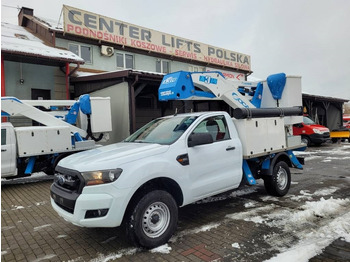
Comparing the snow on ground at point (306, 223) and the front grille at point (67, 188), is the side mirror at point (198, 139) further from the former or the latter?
the front grille at point (67, 188)

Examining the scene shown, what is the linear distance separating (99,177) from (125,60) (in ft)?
48.2

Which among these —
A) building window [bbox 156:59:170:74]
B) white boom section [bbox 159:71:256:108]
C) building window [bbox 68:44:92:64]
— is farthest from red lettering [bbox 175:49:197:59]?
white boom section [bbox 159:71:256:108]

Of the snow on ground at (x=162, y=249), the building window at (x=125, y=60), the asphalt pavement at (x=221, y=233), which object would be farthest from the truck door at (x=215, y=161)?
the building window at (x=125, y=60)

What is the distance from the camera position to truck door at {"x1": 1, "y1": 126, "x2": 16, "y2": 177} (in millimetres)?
7795

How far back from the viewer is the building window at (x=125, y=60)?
16688 mm

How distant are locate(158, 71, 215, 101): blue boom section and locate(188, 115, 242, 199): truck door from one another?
34.7 inches

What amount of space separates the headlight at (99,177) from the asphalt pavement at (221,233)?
1019 mm

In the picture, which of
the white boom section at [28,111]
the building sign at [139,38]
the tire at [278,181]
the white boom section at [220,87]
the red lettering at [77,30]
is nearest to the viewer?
the white boom section at [220,87]

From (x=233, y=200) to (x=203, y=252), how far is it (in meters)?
2.43

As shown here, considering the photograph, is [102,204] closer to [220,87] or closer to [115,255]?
[115,255]

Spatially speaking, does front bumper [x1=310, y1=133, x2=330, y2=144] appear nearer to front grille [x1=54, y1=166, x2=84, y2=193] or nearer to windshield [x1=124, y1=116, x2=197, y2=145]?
windshield [x1=124, y1=116, x2=197, y2=145]

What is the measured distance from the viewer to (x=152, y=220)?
366 cm

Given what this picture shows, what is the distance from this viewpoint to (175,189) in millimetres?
3980

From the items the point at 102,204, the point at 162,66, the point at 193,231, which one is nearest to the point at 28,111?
the point at 102,204
